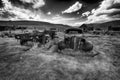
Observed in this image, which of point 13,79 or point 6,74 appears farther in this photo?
point 6,74

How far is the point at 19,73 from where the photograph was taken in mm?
3994

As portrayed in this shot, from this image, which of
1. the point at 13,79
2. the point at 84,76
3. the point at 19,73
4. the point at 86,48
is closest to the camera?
the point at 13,79

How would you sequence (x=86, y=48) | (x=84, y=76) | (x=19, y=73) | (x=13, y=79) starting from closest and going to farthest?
(x=13, y=79) → (x=84, y=76) → (x=19, y=73) → (x=86, y=48)

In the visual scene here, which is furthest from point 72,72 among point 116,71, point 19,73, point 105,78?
point 19,73

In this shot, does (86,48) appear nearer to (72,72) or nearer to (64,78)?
(72,72)

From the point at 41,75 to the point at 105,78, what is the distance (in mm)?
3464

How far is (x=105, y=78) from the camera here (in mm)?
3627

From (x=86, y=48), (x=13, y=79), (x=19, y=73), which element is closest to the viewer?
(x=13, y=79)

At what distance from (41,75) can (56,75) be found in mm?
839

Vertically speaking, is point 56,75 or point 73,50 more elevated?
point 73,50

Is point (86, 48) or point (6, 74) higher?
point (86, 48)

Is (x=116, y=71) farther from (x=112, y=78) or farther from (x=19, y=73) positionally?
(x=19, y=73)

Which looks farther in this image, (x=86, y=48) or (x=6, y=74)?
(x=86, y=48)

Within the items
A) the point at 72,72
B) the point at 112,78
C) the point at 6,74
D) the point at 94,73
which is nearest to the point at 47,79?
the point at 72,72
